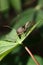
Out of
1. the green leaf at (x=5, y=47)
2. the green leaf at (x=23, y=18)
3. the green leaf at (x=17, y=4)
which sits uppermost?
the green leaf at (x=17, y=4)

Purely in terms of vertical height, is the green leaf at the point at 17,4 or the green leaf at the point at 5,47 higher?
the green leaf at the point at 17,4

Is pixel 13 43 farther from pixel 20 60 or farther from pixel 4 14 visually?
pixel 4 14

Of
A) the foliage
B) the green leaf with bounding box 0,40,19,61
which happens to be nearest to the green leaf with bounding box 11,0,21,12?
the foliage

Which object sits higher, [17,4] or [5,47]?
[17,4]

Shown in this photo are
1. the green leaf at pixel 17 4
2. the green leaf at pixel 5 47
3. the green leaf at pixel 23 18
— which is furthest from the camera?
the green leaf at pixel 17 4

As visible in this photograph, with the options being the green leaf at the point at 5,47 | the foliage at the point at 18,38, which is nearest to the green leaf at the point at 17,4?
the foliage at the point at 18,38

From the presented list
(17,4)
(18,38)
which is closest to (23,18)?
(17,4)

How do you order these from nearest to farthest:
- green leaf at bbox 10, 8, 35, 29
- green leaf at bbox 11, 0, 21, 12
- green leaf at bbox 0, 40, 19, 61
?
1. green leaf at bbox 0, 40, 19, 61
2. green leaf at bbox 10, 8, 35, 29
3. green leaf at bbox 11, 0, 21, 12

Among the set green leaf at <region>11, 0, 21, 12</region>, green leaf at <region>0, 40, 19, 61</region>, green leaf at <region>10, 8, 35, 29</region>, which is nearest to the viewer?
green leaf at <region>0, 40, 19, 61</region>

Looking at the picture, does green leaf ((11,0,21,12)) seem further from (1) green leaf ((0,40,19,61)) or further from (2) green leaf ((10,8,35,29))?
(1) green leaf ((0,40,19,61))

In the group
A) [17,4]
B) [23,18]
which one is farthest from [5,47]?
[17,4]

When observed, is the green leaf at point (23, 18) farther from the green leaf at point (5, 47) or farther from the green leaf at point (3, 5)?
the green leaf at point (5, 47)

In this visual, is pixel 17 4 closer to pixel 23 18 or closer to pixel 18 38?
pixel 23 18

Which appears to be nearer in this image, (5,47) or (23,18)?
(5,47)
